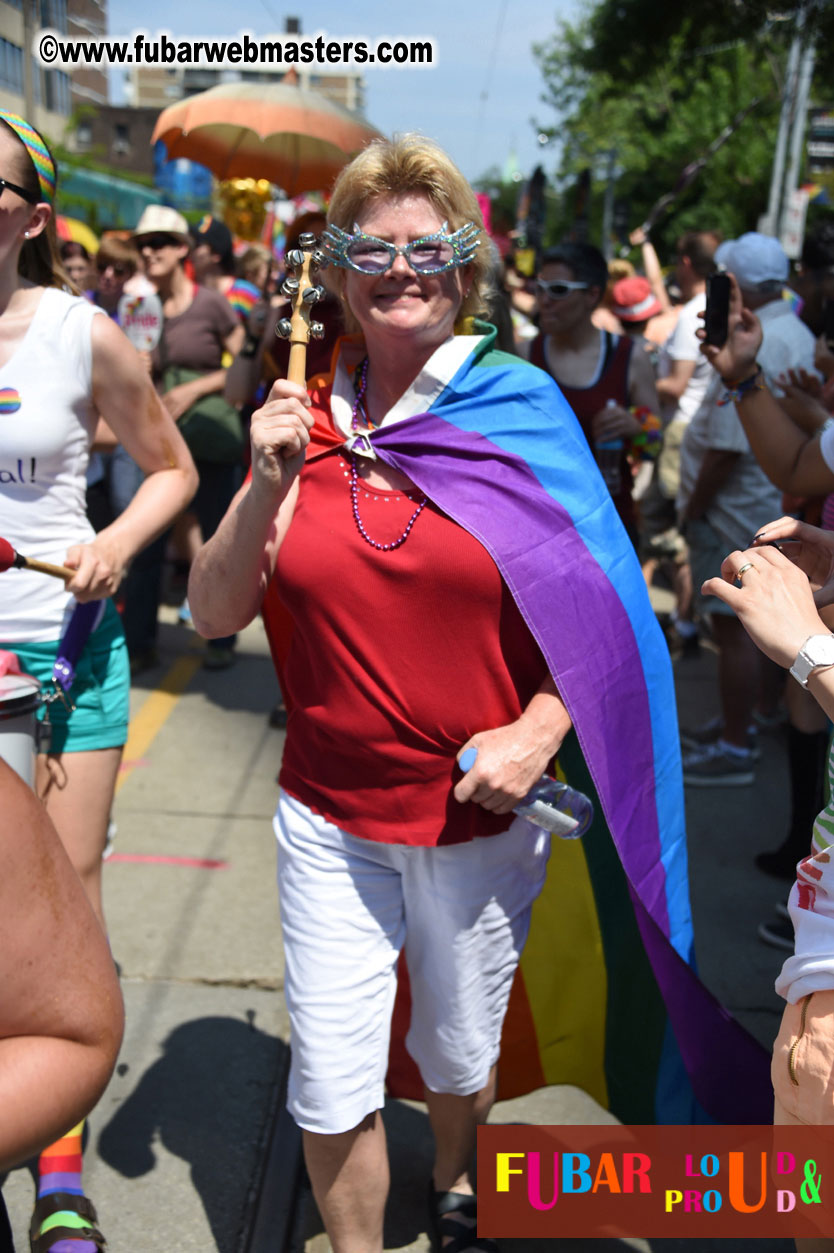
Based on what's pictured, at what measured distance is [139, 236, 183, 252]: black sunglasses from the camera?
6350mm

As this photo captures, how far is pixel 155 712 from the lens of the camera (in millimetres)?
5887

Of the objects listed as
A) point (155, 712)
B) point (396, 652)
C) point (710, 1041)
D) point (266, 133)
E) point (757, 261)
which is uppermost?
point (266, 133)

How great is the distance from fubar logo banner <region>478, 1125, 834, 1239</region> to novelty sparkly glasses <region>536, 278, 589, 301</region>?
115 inches

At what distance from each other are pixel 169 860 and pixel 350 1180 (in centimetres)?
221

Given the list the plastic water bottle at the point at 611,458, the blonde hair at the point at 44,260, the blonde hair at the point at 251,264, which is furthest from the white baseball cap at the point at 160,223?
the blonde hair at the point at 44,260

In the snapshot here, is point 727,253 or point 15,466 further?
Result: point 727,253

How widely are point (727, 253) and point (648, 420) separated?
1.06 metres

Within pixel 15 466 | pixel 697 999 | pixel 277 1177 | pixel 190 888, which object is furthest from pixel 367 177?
pixel 190 888

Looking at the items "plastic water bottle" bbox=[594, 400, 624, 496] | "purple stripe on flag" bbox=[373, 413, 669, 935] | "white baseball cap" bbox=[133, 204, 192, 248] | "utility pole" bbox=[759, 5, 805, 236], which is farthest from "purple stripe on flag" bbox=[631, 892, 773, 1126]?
"utility pole" bbox=[759, 5, 805, 236]

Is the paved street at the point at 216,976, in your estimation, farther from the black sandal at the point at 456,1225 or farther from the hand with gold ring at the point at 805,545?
the hand with gold ring at the point at 805,545

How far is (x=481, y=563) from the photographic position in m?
2.19

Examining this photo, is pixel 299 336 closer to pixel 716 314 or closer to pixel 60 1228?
pixel 716 314

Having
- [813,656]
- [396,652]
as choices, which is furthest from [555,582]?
[813,656]

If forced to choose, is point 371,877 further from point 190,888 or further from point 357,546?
point 190,888
